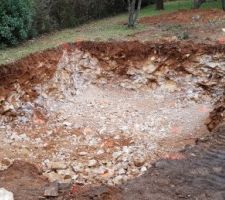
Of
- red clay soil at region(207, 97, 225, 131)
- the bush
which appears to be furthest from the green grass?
red clay soil at region(207, 97, 225, 131)

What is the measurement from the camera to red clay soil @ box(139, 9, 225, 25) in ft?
54.4

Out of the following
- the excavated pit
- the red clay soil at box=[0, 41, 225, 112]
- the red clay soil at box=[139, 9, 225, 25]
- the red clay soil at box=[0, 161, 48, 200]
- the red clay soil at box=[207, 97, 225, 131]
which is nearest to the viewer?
the red clay soil at box=[0, 161, 48, 200]

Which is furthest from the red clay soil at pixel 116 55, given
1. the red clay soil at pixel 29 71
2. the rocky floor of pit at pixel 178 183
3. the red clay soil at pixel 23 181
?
the rocky floor of pit at pixel 178 183

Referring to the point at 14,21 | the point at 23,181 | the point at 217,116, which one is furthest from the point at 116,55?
the point at 23,181

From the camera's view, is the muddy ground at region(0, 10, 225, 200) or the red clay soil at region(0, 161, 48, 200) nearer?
the red clay soil at region(0, 161, 48, 200)

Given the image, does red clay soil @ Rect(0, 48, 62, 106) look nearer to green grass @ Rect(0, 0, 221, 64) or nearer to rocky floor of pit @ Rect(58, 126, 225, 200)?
green grass @ Rect(0, 0, 221, 64)

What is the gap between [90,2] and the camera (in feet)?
62.5

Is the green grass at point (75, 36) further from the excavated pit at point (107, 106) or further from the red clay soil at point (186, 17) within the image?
the red clay soil at point (186, 17)

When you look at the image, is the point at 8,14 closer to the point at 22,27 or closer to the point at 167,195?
the point at 22,27

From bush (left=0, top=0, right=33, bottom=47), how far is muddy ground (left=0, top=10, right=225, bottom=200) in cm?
202

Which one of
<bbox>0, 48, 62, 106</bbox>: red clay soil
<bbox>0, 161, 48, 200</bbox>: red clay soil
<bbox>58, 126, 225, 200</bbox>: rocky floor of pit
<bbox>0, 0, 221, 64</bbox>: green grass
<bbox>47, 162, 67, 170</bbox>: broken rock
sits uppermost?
<bbox>0, 0, 221, 64</bbox>: green grass

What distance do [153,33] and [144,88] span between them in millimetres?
2384

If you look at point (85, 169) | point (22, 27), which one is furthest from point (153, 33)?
point (85, 169)

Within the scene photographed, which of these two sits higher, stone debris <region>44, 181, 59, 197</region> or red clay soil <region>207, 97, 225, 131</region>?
red clay soil <region>207, 97, 225, 131</region>
